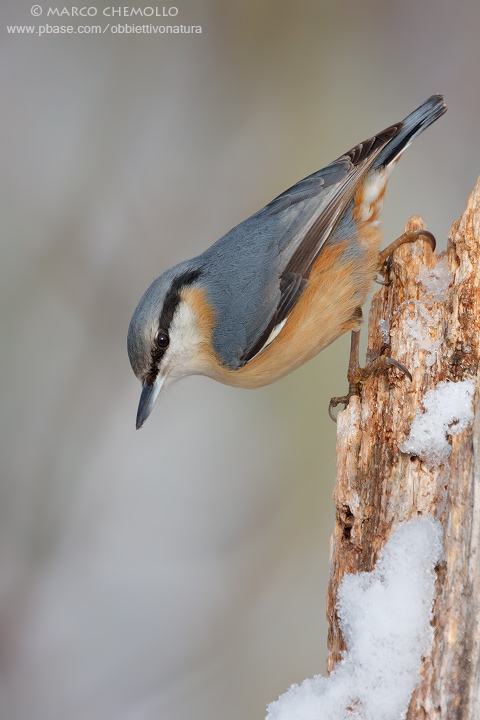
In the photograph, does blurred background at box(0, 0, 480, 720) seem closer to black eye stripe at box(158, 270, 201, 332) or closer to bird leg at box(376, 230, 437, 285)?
black eye stripe at box(158, 270, 201, 332)

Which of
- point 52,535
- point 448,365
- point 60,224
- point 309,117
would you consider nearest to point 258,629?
point 52,535

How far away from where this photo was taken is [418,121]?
7.10 ft

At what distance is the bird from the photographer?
6.95 ft

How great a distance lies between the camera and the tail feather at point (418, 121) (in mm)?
2166

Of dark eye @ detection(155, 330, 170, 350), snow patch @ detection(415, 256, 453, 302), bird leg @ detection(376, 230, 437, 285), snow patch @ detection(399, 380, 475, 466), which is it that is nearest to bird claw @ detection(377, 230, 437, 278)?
bird leg @ detection(376, 230, 437, 285)

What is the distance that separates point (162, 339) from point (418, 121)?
1103 millimetres

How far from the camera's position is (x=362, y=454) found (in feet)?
5.28

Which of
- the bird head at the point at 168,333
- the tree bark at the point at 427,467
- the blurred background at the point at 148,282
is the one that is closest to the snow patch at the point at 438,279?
the tree bark at the point at 427,467

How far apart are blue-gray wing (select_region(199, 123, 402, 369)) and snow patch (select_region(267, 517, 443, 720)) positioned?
2.96 feet

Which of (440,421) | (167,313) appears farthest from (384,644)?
(167,313)

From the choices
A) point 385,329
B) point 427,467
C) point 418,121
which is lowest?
point 427,467

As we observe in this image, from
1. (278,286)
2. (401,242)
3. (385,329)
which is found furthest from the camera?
(278,286)

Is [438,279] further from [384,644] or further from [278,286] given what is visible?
[384,644]

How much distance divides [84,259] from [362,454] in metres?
1.71
